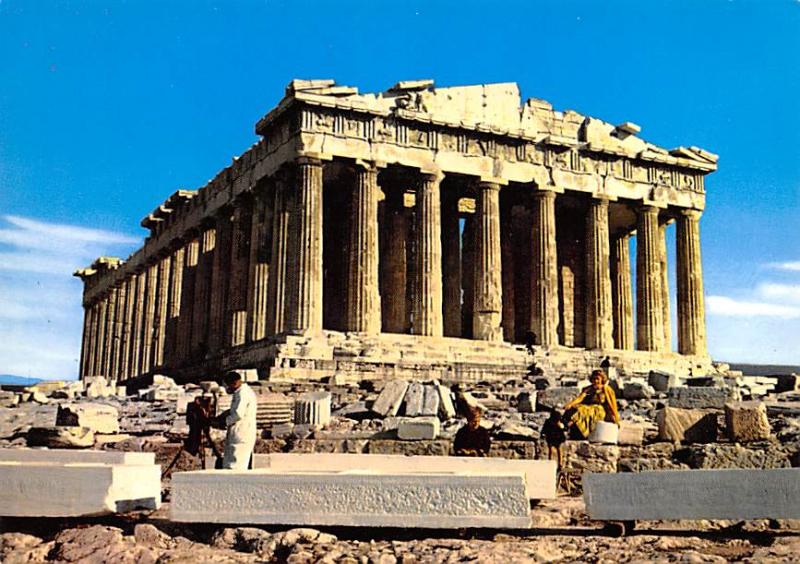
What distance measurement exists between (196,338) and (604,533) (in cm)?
3083

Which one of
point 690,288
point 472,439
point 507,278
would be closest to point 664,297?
point 690,288

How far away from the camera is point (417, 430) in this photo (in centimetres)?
1526

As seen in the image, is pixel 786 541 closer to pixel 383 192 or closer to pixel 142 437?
pixel 142 437

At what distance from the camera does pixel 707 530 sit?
409 inches

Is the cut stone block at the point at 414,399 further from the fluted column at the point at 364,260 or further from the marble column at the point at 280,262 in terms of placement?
the marble column at the point at 280,262

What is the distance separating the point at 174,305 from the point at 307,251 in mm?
14206

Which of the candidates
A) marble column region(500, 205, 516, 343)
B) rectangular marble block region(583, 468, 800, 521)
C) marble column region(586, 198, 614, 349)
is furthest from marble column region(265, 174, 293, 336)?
rectangular marble block region(583, 468, 800, 521)

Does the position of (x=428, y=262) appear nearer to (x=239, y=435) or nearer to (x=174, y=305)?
(x=174, y=305)

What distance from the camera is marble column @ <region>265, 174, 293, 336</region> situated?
3148 centimetres

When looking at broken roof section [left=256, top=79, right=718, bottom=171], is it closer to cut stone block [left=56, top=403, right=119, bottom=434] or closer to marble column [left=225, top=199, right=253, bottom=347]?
marble column [left=225, top=199, right=253, bottom=347]

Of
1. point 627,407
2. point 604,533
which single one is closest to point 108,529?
point 604,533

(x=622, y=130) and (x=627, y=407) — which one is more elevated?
(x=622, y=130)

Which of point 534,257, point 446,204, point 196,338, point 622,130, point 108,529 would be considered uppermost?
point 622,130

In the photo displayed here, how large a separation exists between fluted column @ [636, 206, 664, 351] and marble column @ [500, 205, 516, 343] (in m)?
4.61
